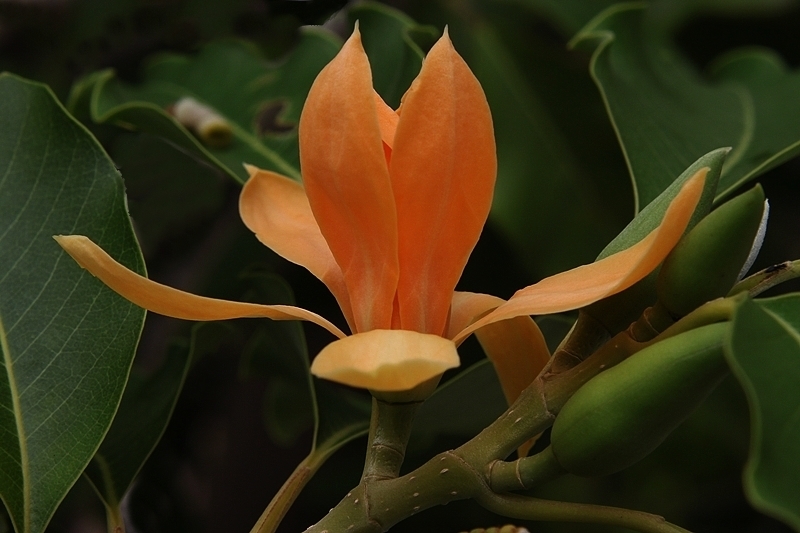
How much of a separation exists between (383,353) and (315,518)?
1121 mm

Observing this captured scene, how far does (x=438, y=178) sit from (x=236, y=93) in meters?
0.73

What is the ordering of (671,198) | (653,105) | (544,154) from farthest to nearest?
(544,154)
(653,105)
(671,198)

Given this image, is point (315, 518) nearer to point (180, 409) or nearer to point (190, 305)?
point (180, 409)

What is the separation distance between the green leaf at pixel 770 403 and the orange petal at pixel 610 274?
58 millimetres

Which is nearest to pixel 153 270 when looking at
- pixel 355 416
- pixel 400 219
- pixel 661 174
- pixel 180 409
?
pixel 180 409

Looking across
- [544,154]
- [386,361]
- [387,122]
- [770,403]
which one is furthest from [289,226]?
[544,154]

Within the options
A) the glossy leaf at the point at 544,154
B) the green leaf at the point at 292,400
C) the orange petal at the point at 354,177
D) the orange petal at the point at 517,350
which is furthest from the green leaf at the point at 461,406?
the glossy leaf at the point at 544,154

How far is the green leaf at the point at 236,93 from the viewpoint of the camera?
3.53 feet

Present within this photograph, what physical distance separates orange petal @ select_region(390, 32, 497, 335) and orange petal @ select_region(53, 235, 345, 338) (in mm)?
65

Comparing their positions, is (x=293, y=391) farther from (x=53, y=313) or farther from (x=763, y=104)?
(x=763, y=104)

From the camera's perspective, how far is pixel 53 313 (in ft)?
2.51

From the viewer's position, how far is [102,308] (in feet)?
2.50

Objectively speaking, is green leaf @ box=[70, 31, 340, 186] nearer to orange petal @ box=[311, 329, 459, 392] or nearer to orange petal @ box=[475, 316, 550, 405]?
orange petal @ box=[475, 316, 550, 405]

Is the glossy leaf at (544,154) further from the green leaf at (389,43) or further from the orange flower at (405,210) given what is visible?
the orange flower at (405,210)
